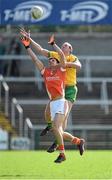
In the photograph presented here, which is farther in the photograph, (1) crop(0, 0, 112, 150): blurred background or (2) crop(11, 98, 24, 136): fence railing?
(2) crop(11, 98, 24, 136): fence railing

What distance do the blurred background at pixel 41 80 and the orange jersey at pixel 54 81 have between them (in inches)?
431

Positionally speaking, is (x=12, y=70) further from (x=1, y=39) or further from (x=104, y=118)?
(x=104, y=118)

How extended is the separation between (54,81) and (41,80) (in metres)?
19.7

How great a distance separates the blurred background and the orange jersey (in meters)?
11.0

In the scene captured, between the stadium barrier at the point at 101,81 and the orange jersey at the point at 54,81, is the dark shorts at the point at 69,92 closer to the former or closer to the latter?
the orange jersey at the point at 54,81

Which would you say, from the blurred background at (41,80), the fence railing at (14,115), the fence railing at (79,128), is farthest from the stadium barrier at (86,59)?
the fence railing at (79,128)

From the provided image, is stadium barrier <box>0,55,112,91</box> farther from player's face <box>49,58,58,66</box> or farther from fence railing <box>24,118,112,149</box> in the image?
player's face <box>49,58,58,66</box>

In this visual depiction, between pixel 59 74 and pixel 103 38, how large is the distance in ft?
75.0

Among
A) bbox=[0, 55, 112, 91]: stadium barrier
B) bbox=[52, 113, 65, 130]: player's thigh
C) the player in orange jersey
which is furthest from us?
bbox=[0, 55, 112, 91]: stadium barrier

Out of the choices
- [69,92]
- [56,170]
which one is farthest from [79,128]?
[56,170]

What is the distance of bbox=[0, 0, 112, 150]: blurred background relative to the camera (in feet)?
96.5

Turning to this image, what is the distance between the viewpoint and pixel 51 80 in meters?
15.3

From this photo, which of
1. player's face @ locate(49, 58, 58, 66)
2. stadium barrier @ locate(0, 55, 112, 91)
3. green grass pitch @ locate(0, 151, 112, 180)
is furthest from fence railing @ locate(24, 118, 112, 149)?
player's face @ locate(49, 58, 58, 66)

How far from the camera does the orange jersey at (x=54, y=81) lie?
15.3 meters
